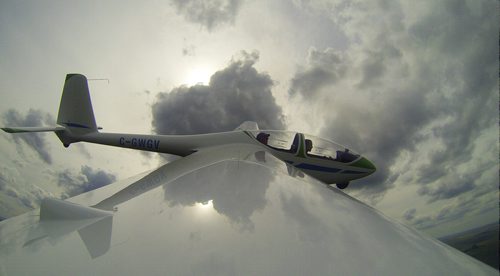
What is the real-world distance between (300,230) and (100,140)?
11.0 metres

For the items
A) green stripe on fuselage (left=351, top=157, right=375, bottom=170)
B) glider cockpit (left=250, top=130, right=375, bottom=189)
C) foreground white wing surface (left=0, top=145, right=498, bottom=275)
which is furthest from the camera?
green stripe on fuselage (left=351, top=157, right=375, bottom=170)

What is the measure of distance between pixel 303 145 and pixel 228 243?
6.35 metres

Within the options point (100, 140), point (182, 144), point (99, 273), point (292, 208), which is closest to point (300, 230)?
point (292, 208)

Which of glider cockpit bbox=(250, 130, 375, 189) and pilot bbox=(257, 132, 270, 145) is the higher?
pilot bbox=(257, 132, 270, 145)

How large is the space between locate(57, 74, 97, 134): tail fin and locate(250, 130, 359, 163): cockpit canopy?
905 cm

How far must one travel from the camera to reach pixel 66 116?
1104cm

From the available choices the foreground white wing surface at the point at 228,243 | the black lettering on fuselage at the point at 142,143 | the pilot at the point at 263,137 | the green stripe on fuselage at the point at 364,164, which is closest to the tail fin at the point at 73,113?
the black lettering on fuselage at the point at 142,143

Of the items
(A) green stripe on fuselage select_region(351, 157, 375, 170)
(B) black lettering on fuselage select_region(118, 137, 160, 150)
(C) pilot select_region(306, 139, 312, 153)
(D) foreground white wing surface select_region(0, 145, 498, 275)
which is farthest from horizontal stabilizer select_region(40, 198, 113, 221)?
(A) green stripe on fuselage select_region(351, 157, 375, 170)

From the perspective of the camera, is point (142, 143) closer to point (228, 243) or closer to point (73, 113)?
point (73, 113)

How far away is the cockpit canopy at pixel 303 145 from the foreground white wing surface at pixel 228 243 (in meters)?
5.27

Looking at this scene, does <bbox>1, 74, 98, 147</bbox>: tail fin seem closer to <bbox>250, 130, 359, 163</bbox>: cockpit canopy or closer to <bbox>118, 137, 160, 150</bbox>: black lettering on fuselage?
<bbox>118, 137, 160, 150</bbox>: black lettering on fuselage

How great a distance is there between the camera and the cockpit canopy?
7.25 m

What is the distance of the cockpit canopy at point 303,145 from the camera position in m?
7.25

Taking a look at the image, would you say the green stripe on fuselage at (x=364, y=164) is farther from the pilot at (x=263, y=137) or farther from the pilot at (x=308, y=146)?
the pilot at (x=263, y=137)
